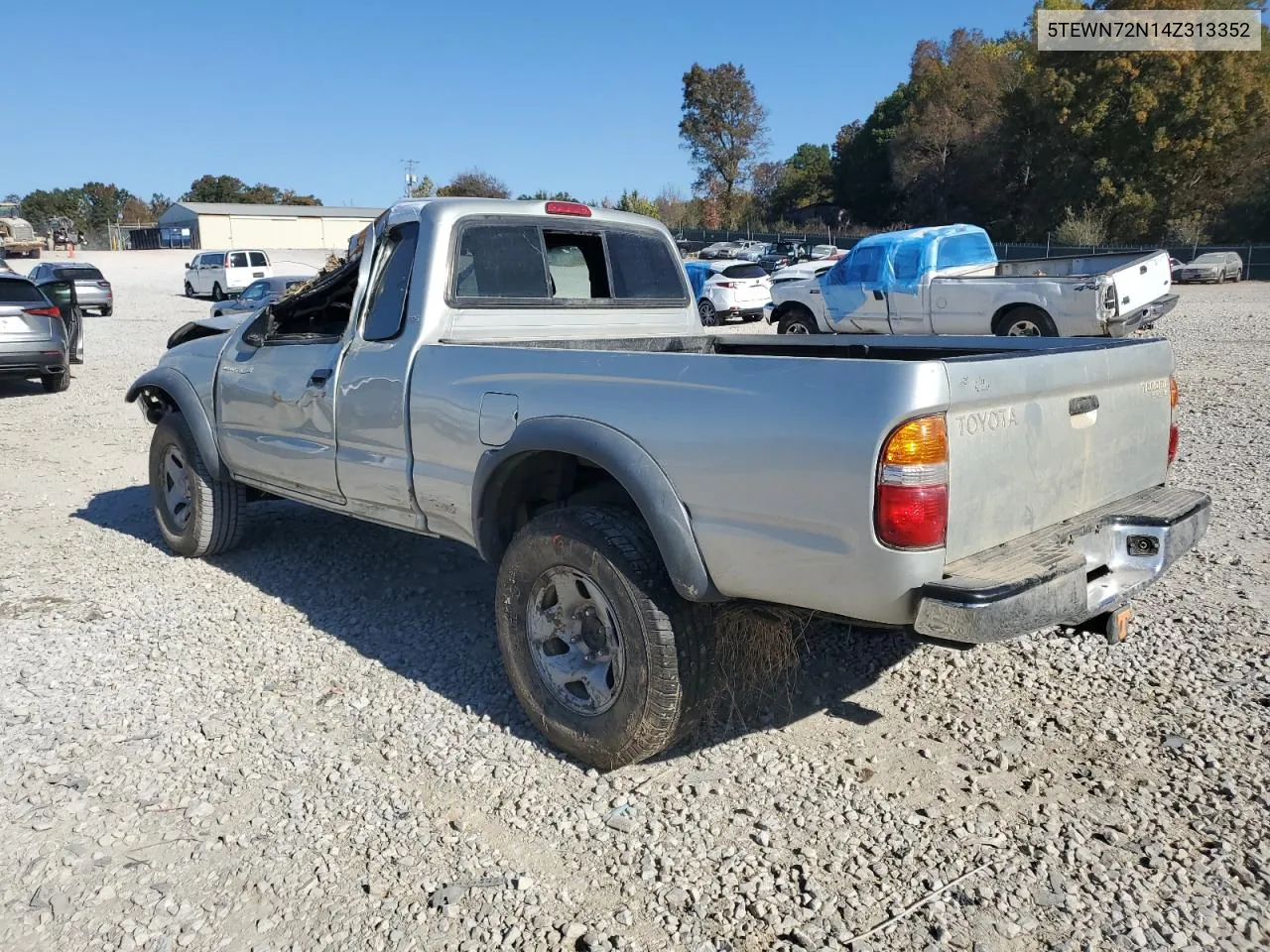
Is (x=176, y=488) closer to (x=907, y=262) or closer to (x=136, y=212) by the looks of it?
(x=907, y=262)

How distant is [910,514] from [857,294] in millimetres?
13369

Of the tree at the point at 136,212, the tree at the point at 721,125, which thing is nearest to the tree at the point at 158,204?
the tree at the point at 136,212

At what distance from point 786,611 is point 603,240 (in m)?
2.51

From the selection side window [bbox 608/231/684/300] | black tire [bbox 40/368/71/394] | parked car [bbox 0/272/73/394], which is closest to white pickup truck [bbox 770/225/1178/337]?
side window [bbox 608/231/684/300]

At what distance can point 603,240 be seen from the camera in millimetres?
5059

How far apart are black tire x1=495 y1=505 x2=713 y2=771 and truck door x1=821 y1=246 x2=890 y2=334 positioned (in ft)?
40.9

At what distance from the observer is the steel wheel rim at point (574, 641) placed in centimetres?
347

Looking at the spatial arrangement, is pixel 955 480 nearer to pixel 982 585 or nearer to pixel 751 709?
pixel 982 585

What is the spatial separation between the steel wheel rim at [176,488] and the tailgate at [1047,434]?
15.6 ft

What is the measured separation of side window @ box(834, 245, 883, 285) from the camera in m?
15.1

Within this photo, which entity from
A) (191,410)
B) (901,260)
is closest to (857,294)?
(901,260)

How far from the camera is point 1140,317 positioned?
506 inches

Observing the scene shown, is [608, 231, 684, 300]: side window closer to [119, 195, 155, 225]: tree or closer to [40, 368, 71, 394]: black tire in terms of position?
[40, 368, 71, 394]: black tire

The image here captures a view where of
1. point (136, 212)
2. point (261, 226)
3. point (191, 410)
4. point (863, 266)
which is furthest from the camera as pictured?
point (136, 212)
